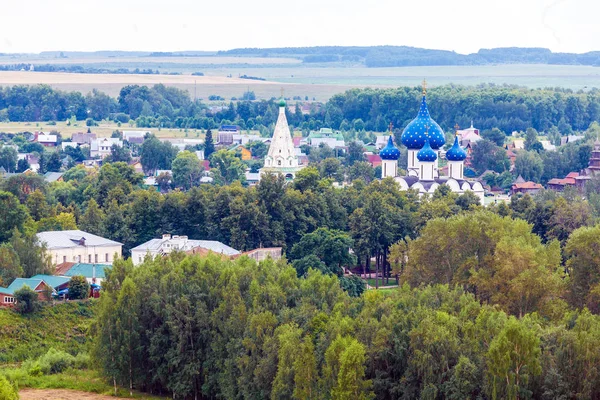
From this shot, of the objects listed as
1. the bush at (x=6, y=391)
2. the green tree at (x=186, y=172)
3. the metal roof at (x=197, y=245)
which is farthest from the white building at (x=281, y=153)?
the bush at (x=6, y=391)

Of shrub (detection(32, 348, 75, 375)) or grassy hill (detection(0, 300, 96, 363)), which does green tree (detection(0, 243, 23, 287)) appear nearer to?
grassy hill (detection(0, 300, 96, 363))

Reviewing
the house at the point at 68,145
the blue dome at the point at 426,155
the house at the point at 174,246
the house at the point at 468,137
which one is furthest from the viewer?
the house at the point at 468,137

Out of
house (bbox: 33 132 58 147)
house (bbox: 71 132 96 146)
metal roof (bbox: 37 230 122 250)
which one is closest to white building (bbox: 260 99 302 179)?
metal roof (bbox: 37 230 122 250)

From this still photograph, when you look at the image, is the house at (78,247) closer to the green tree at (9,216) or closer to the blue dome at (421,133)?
the green tree at (9,216)

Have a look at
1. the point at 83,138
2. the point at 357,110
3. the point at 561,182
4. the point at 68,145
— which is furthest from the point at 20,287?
the point at 357,110

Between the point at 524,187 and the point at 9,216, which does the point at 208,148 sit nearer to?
the point at 524,187
